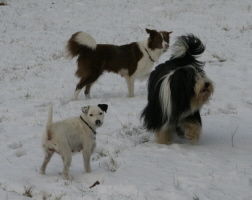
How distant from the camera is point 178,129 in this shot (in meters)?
5.66

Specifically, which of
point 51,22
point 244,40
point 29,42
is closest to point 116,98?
point 244,40

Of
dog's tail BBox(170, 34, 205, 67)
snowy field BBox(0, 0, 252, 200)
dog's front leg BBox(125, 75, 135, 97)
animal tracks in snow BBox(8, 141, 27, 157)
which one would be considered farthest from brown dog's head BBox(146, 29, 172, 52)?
animal tracks in snow BBox(8, 141, 27, 157)

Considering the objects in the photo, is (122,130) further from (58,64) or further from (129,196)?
(58,64)

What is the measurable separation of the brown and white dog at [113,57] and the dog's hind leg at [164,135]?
3.26 metres

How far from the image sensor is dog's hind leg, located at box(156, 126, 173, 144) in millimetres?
5466

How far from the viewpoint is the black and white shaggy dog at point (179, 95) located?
516cm

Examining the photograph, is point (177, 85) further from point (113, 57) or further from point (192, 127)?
point (113, 57)

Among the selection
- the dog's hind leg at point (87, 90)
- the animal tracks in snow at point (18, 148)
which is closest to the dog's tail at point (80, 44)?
the dog's hind leg at point (87, 90)

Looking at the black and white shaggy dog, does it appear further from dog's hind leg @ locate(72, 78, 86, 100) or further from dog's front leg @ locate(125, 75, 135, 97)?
dog's hind leg @ locate(72, 78, 86, 100)

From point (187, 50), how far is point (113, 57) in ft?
9.50

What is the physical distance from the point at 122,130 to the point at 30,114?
2.33m

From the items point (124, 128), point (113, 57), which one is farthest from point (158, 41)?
point (124, 128)

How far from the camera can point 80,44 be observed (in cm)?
837

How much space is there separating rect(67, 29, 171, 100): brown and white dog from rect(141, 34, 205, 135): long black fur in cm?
261
